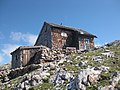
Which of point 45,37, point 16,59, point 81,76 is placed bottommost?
point 81,76

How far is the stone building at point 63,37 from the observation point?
47.6 m

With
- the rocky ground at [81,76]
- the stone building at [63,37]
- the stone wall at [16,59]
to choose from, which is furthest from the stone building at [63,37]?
the rocky ground at [81,76]

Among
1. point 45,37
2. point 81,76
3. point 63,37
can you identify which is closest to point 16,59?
point 45,37

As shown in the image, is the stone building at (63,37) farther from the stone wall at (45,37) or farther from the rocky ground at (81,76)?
the rocky ground at (81,76)

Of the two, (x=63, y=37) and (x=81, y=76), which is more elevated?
(x=63, y=37)

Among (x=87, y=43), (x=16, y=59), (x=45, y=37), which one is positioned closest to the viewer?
(x=16, y=59)

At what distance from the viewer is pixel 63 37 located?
160ft

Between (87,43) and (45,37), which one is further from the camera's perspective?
(87,43)

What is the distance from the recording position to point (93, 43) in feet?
168

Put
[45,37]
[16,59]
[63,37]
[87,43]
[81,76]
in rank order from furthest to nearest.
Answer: [87,43], [45,37], [63,37], [16,59], [81,76]

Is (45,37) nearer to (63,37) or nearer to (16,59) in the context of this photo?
(63,37)

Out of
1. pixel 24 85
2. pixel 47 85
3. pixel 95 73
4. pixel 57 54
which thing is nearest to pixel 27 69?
pixel 57 54

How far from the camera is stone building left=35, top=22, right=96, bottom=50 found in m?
47.6

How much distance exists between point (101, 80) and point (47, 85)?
18.5 ft
